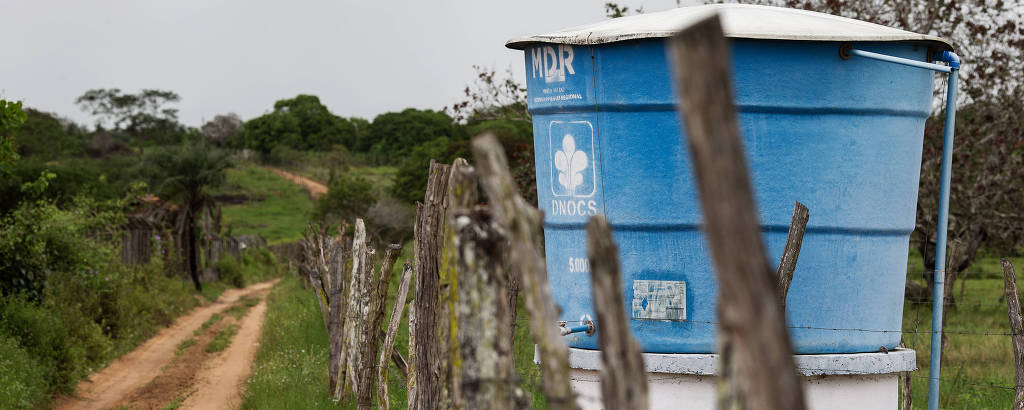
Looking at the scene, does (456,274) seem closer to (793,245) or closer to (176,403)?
(793,245)

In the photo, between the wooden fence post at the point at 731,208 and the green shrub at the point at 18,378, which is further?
the green shrub at the point at 18,378

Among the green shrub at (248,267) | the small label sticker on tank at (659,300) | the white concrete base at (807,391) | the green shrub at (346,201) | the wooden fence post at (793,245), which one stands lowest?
the green shrub at (248,267)

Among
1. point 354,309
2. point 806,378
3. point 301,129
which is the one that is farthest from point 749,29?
point 301,129

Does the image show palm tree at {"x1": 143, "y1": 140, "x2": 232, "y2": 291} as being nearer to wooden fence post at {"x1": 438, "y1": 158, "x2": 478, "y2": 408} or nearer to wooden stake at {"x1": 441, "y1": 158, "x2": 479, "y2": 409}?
wooden fence post at {"x1": 438, "y1": 158, "x2": 478, "y2": 408}

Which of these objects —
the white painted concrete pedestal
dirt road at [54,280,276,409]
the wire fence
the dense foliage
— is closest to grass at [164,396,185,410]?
dirt road at [54,280,276,409]

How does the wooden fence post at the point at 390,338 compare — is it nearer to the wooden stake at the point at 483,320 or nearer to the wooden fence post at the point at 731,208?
the wooden stake at the point at 483,320

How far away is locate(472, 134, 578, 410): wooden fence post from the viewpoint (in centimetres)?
246

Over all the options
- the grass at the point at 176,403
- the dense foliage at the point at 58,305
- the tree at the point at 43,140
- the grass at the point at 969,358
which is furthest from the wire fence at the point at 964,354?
the tree at the point at 43,140

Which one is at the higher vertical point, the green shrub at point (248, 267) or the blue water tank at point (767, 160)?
the blue water tank at point (767, 160)

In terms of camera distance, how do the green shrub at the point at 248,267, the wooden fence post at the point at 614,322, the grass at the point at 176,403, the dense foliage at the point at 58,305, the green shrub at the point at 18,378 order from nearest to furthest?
the wooden fence post at the point at 614,322 < the green shrub at the point at 18,378 < the dense foliage at the point at 58,305 < the grass at the point at 176,403 < the green shrub at the point at 248,267

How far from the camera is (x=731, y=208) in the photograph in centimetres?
172

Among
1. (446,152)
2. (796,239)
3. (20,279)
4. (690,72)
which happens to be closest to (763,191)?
(796,239)

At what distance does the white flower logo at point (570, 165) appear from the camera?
6234 mm

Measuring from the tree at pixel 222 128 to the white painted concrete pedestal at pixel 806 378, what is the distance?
296 feet
